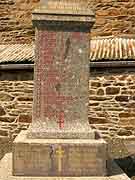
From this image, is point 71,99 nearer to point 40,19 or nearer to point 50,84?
point 50,84

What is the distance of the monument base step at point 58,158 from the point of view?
4.65m

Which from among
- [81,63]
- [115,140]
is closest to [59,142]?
[81,63]

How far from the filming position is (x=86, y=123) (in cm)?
497

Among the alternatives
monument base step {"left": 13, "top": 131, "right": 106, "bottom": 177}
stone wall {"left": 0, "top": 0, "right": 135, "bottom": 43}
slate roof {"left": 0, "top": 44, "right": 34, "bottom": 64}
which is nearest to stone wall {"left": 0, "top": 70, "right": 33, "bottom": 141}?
slate roof {"left": 0, "top": 44, "right": 34, "bottom": 64}

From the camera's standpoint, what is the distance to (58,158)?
4668mm

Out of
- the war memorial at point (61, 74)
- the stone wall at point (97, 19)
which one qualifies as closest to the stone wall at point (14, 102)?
the stone wall at point (97, 19)

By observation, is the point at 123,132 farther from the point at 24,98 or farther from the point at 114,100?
the point at 24,98

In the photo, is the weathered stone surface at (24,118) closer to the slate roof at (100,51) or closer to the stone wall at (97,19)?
the slate roof at (100,51)

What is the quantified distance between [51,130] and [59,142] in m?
0.26

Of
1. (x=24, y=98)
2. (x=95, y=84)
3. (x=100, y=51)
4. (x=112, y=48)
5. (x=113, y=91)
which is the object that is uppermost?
(x=112, y=48)

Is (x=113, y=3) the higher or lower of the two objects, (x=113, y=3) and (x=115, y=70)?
the higher

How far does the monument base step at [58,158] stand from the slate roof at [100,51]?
473 centimetres

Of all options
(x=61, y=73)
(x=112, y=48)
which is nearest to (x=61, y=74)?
(x=61, y=73)

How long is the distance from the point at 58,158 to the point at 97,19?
7818 mm
